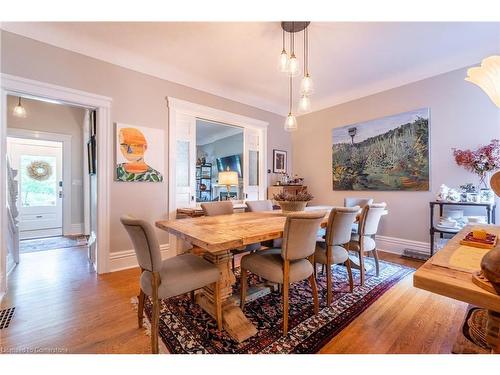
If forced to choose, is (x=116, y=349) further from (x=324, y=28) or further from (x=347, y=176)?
(x=347, y=176)

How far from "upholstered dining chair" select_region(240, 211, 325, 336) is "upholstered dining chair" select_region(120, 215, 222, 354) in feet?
1.17

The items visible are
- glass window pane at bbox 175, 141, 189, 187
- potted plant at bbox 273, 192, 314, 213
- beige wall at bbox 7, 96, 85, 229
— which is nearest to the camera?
potted plant at bbox 273, 192, 314, 213

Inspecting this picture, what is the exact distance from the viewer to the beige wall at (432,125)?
8.82 feet

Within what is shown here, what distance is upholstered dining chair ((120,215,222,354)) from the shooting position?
1.31m

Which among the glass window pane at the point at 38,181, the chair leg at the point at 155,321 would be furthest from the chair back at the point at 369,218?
the glass window pane at the point at 38,181

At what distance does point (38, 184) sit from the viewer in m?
4.80

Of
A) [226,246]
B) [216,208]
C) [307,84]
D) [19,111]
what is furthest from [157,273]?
[19,111]

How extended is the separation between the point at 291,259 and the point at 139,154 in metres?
2.38

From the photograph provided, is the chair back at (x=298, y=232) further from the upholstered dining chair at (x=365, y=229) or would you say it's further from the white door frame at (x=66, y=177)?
the white door frame at (x=66, y=177)

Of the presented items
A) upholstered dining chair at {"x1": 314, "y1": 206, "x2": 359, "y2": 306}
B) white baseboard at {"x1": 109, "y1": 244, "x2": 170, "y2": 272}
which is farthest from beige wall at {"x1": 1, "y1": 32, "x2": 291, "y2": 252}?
upholstered dining chair at {"x1": 314, "y1": 206, "x2": 359, "y2": 306}

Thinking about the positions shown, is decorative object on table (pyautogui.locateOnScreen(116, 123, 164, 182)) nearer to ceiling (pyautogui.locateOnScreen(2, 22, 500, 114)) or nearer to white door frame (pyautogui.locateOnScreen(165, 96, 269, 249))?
white door frame (pyautogui.locateOnScreen(165, 96, 269, 249))
